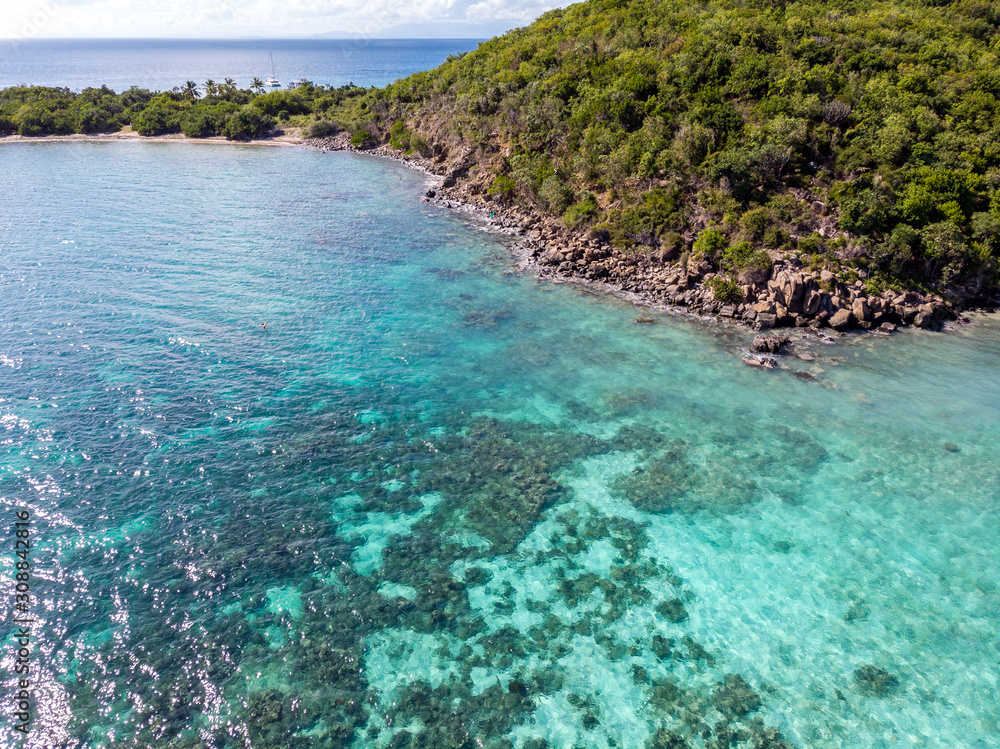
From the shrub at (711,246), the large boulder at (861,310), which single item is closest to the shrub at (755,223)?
the shrub at (711,246)

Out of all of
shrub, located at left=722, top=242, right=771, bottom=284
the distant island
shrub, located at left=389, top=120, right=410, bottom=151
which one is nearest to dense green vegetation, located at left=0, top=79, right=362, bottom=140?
shrub, located at left=389, top=120, right=410, bottom=151

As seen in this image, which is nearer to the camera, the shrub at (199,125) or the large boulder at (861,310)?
the large boulder at (861,310)

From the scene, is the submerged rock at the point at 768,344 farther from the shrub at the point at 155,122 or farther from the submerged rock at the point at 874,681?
the shrub at the point at 155,122

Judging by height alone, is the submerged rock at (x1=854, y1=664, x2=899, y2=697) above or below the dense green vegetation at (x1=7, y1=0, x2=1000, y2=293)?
below

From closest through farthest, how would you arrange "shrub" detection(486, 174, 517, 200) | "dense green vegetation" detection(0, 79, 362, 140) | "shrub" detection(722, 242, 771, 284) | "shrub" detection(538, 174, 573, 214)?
"shrub" detection(722, 242, 771, 284)
"shrub" detection(538, 174, 573, 214)
"shrub" detection(486, 174, 517, 200)
"dense green vegetation" detection(0, 79, 362, 140)

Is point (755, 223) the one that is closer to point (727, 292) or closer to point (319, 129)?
point (727, 292)

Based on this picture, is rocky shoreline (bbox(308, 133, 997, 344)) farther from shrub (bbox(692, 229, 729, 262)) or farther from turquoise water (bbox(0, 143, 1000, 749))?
turquoise water (bbox(0, 143, 1000, 749))
